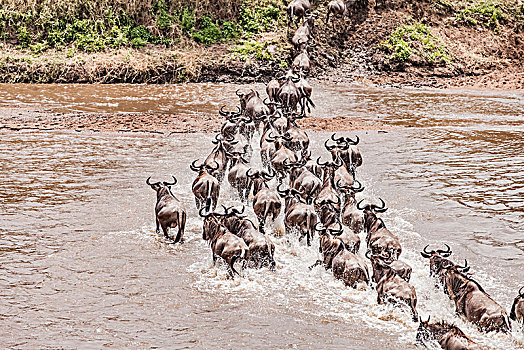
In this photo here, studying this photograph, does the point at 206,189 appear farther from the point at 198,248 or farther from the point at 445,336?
the point at 445,336

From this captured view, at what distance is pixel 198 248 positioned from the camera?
28.4 feet

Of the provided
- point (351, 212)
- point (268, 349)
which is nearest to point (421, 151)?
point (351, 212)

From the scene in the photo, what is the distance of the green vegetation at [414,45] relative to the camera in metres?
21.2

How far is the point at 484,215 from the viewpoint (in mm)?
9867

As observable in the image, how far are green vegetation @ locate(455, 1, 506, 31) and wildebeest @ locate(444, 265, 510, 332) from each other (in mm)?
17854

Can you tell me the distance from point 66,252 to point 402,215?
4.88 meters

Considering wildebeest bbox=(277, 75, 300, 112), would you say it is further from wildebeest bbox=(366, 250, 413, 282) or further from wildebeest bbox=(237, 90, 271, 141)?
wildebeest bbox=(366, 250, 413, 282)

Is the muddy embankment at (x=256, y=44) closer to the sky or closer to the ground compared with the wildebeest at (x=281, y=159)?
closer to the sky

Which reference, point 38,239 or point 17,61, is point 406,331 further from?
point 17,61

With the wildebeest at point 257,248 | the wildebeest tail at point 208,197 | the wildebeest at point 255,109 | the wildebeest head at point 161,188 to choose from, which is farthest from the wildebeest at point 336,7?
the wildebeest at point 257,248

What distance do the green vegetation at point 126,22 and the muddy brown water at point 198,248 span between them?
24.6 ft

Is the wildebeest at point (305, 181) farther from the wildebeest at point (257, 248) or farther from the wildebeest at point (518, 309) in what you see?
the wildebeest at point (518, 309)

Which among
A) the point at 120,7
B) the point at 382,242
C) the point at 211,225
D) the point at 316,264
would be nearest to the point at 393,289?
the point at 382,242

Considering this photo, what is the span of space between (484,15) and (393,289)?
1895 centimetres
